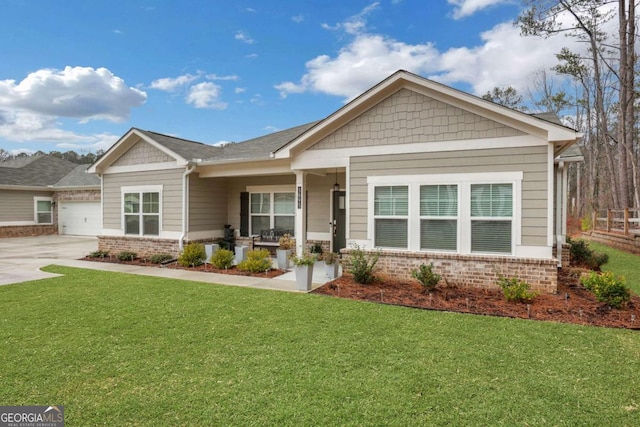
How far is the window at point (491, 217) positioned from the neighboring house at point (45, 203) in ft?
63.0

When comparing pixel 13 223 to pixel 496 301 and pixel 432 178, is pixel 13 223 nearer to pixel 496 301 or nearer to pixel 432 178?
pixel 432 178

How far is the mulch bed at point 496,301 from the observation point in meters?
5.45

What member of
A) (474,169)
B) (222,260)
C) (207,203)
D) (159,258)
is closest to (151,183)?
(207,203)

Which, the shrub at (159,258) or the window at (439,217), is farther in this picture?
the shrub at (159,258)

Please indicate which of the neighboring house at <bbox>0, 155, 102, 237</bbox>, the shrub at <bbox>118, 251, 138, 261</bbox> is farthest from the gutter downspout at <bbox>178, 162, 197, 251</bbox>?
the neighboring house at <bbox>0, 155, 102, 237</bbox>

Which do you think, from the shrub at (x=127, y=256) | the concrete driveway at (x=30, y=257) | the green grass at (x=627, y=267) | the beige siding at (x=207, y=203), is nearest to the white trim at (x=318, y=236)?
the beige siding at (x=207, y=203)

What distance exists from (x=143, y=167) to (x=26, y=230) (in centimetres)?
1280

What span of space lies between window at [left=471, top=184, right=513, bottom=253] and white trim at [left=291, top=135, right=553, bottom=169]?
832mm

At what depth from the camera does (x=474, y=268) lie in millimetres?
7180

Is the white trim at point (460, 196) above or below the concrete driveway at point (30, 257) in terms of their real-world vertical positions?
above

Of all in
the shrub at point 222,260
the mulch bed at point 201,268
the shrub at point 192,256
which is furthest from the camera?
the shrub at point 192,256

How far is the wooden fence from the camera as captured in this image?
48.1 ft

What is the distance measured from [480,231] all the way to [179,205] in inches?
346

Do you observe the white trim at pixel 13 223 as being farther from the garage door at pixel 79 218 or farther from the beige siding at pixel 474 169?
the beige siding at pixel 474 169
